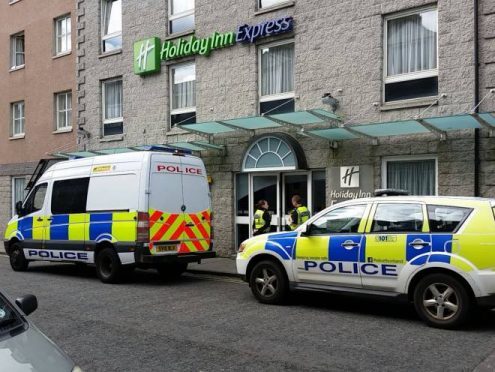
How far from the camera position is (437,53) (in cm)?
1124

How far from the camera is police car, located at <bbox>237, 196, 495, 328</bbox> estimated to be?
6660 mm

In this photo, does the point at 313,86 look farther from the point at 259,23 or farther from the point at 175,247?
the point at 175,247

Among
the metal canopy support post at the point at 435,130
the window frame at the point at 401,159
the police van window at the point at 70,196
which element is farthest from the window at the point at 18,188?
the metal canopy support post at the point at 435,130

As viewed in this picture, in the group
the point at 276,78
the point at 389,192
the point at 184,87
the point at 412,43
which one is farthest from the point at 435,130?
the point at 184,87

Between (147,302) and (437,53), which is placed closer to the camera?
(147,302)

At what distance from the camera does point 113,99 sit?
59.8 ft

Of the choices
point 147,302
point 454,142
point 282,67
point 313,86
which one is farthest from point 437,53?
point 147,302

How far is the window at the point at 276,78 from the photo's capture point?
13.7 metres

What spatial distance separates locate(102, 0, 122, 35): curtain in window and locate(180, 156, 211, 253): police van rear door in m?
8.55

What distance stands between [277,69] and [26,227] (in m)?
7.18

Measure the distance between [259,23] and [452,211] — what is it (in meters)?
8.55

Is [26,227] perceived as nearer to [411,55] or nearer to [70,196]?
[70,196]

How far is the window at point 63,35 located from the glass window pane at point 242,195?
9.22m

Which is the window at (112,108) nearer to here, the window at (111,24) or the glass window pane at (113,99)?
the glass window pane at (113,99)
